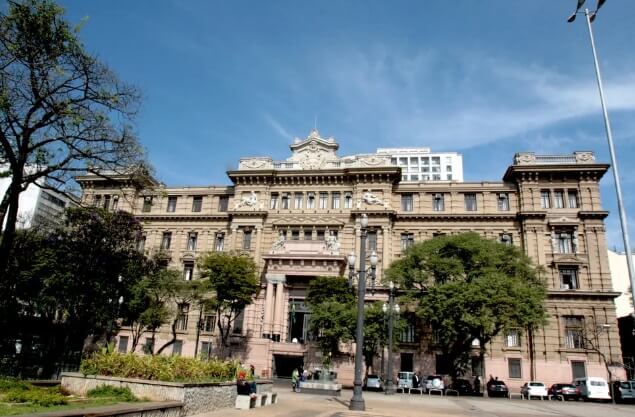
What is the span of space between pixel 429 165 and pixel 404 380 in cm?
8578

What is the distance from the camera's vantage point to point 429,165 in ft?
384

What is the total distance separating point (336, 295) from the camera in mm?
39906

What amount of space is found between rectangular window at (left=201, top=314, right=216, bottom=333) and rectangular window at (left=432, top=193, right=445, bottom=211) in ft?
79.1

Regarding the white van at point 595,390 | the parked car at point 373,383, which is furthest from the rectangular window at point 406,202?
the white van at point 595,390

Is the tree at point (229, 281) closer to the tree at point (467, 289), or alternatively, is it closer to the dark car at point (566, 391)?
the tree at point (467, 289)

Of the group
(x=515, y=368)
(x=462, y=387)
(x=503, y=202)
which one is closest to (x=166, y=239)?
(x=462, y=387)

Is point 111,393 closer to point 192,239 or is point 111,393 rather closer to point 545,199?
point 192,239

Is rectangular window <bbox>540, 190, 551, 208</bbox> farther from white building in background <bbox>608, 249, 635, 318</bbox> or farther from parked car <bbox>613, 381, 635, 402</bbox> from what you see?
white building in background <bbox>608, 249, 635, 318</bbox>

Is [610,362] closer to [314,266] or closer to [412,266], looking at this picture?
[412,266]

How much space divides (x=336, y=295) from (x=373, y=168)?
44.4 ft

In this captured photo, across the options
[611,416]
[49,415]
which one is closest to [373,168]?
[611,416]

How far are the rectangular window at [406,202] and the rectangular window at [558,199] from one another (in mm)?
13066

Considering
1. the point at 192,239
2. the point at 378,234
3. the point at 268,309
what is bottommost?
the point at 268,309

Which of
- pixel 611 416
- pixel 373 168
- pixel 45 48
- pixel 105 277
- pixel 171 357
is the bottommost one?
pixel 611 416
